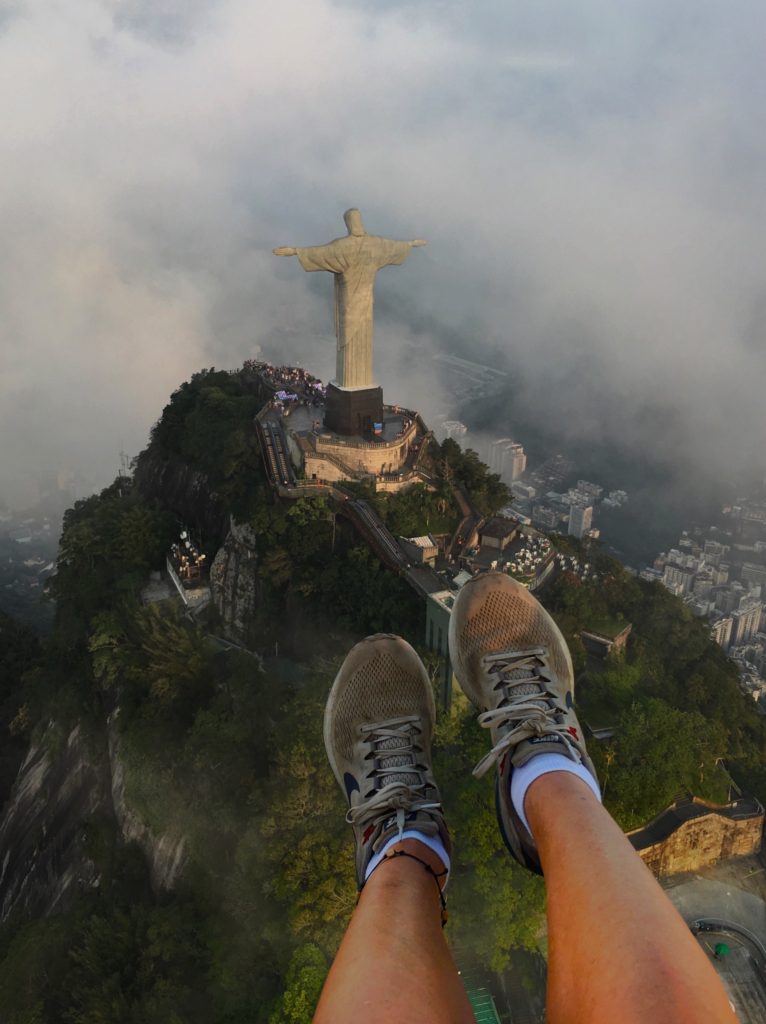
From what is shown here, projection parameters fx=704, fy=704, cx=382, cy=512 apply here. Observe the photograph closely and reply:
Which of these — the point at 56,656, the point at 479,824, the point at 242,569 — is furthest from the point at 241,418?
the point at 479,824

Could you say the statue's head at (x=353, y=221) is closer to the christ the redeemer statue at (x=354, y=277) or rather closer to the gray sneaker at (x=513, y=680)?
the christ the redeemer statue at (x=354, y=277)

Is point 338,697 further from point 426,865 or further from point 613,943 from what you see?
point 613,943

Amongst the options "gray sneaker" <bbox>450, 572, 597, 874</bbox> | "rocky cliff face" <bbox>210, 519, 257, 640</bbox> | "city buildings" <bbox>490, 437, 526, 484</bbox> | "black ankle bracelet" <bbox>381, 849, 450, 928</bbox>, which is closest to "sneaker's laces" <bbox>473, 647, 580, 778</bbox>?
"gray sneaker" <bbox>450, 572, 597, 874</bbox>

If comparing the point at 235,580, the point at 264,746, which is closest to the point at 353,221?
the point at 235,580

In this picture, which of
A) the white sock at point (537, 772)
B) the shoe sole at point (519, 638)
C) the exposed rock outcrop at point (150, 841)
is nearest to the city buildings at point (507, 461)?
the exposed rock outcrop at point (150, 841)

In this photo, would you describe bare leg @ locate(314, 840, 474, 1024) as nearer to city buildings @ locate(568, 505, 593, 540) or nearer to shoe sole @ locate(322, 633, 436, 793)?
shoe sole @ locate(322, 633, 436, 793)

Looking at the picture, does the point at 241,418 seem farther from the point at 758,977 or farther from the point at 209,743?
the point at 758,977
